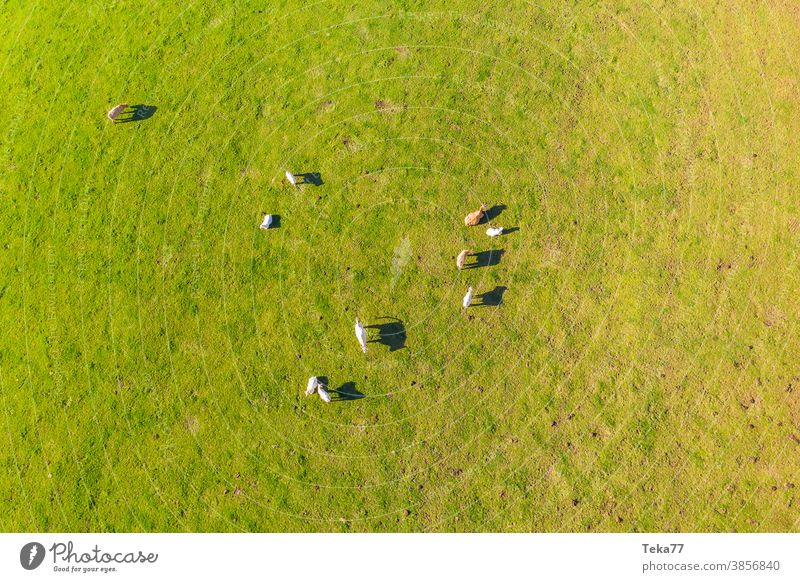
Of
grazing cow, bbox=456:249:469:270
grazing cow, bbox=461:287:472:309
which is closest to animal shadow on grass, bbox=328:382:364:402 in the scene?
grazing cow, bbox=461:287:472:309

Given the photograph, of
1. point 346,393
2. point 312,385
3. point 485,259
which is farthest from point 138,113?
point 485,259

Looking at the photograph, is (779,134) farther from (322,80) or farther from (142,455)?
(142,455)

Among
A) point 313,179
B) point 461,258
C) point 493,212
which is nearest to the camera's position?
point 461,258

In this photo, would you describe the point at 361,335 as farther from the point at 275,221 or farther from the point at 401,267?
the point at 275,221

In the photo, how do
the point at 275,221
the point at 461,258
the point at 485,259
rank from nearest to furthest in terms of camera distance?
1. the point at 461,258
2. the point at 485,259
3. the point at 275,221

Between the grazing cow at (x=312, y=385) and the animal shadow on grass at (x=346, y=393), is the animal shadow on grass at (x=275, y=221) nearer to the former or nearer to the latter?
the grazing cow at (x=312, y=385)

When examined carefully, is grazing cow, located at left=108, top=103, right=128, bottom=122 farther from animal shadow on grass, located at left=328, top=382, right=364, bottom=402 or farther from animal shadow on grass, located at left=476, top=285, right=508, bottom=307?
animal shadow on grass, located at left=476, top=285, right=508, bottom=307

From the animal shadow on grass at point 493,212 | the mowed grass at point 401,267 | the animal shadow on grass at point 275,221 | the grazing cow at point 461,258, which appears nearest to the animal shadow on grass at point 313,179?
the mowed grass at point 401,267
